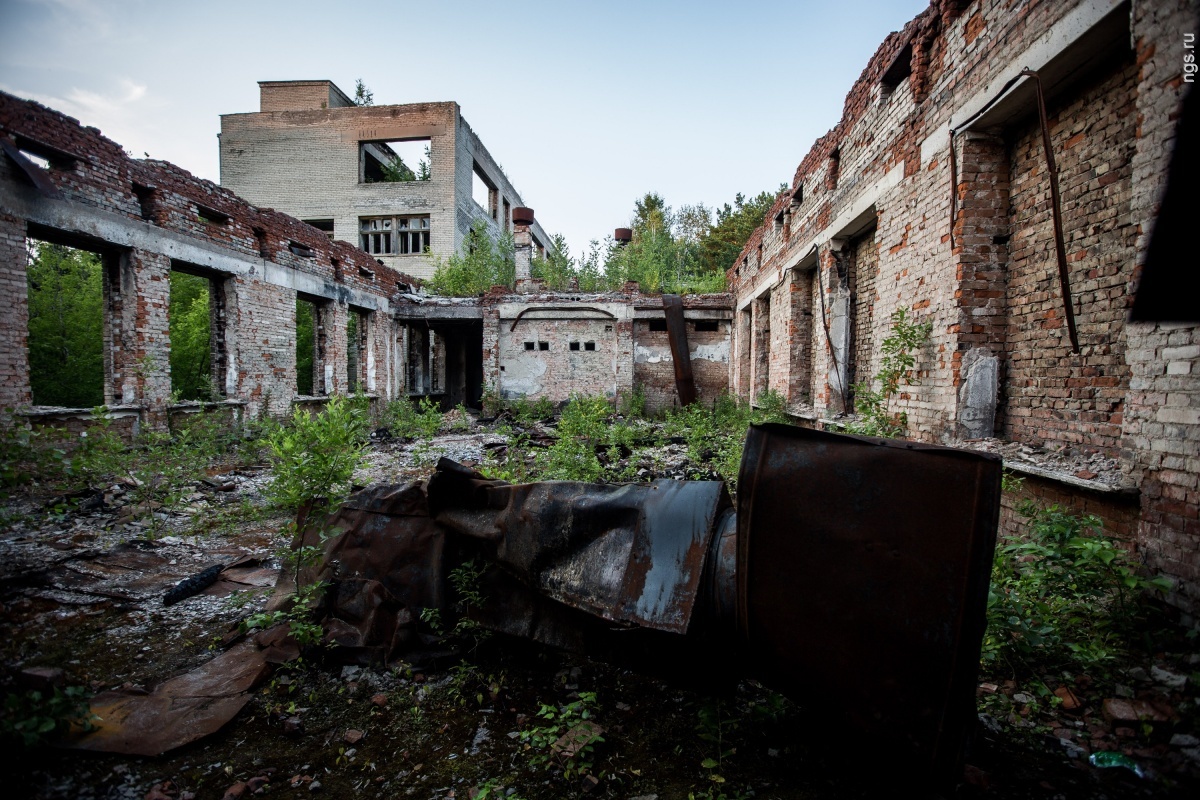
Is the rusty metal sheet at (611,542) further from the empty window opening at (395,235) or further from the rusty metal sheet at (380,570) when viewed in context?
the empty window opening at (395,235)

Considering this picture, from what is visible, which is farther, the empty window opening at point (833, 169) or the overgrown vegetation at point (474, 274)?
the overgrown vegetation at point (474, 274)

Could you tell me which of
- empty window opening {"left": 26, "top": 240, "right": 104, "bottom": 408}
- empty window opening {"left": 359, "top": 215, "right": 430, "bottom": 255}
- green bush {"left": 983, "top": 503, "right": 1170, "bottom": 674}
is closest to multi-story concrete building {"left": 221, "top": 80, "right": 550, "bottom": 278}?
empty window opening {"left": 359, "top": 215, "right": 430, "bottom": 255}

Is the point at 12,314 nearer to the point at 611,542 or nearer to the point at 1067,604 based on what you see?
the point at 611,542

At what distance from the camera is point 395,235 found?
2027 cm

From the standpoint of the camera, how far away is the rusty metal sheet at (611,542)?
190 centimetres

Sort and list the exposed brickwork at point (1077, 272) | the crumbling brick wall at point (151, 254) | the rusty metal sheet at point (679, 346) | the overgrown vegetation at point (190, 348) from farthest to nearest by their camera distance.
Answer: the rusty metal sheet at point (679, 346) < the overgrown vegetation at point (190, 348) < the crumbling brick wall at point (151, 254) < the exposed brickwork at point (1077, 272)

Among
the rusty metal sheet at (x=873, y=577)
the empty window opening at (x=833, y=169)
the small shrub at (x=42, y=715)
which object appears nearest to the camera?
the rusty metal sheet at (x=873, y=577)

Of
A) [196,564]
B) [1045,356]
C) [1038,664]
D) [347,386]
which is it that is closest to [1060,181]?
[1045,356]

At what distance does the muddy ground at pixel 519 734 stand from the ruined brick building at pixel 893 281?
3.34ft

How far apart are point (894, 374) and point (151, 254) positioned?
9872 mm

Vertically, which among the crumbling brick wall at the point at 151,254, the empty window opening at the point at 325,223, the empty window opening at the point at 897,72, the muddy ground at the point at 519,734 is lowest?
the muddy ground at the point at 519,734

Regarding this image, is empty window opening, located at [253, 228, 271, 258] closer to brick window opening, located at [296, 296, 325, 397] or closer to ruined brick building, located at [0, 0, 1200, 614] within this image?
ruined brick building, located at [0, 0, 1200, 614]

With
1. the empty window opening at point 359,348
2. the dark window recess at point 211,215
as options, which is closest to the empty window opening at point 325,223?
the empty window opening at point 359,348

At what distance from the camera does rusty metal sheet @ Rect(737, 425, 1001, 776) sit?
1460 mm
